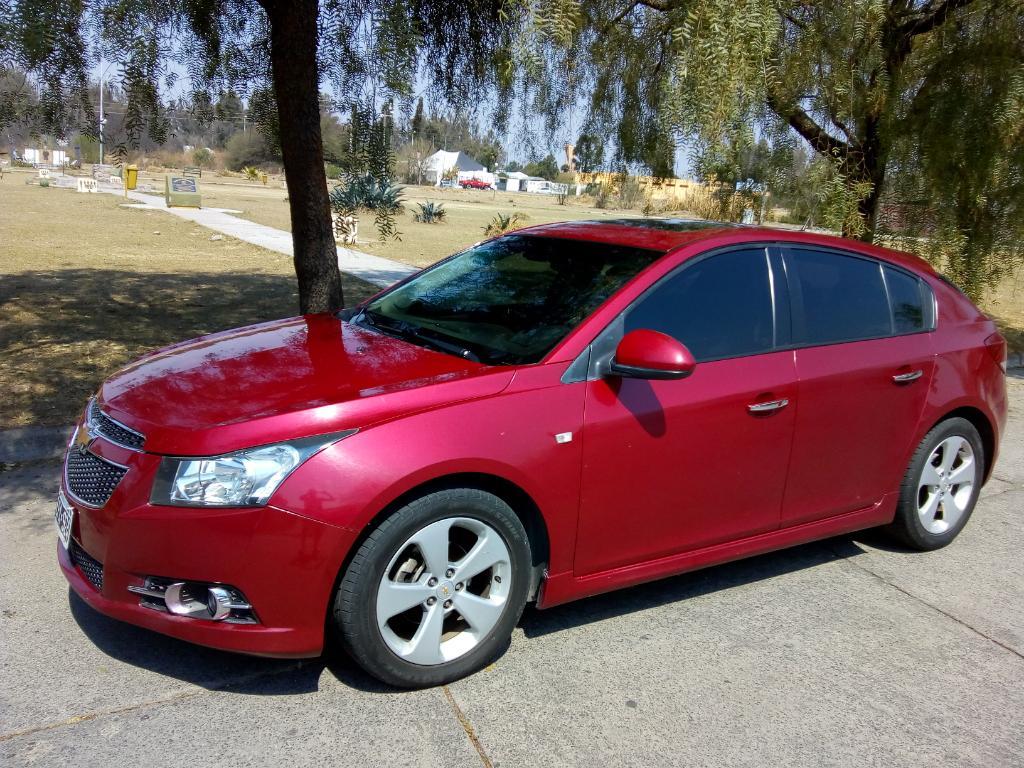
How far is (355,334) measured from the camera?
4.12 metres

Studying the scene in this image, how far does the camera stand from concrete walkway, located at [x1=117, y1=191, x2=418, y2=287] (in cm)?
1442

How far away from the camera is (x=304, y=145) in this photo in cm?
654

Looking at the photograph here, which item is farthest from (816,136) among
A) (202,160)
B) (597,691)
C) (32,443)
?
(202,160)

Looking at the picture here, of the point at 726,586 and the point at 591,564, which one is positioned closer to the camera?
the point at 591,564

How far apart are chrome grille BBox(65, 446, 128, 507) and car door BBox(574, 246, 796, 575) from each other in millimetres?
1697

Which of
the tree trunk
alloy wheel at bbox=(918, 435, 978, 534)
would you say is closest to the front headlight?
alloy wheel at bbox=(918, 435, 978, 534)

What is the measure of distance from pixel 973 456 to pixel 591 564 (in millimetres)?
2553

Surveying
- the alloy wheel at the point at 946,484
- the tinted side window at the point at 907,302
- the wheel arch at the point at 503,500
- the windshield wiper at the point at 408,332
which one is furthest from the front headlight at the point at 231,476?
the alloy wheel at the point at 946,484

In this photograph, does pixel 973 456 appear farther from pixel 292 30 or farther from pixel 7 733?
pixel 292 30

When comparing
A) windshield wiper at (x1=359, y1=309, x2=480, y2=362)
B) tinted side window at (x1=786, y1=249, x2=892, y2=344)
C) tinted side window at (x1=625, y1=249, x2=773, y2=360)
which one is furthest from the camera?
tinted side window at (x1=786, y1=249, x2=892, y2=344)

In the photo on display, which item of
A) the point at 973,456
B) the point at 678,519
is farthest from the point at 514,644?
the point at 973,456

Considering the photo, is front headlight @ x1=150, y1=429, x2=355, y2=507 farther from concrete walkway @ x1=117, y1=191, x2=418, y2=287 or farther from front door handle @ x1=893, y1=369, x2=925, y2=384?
concrete walkway @ x1=117, y1=191, x2=418, y2=287

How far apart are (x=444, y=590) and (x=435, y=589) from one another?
0.12ft

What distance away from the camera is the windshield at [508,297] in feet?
12.2
